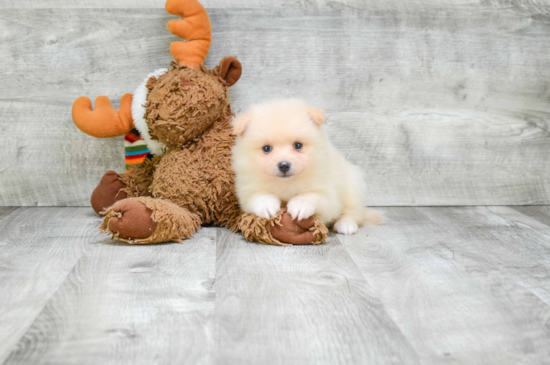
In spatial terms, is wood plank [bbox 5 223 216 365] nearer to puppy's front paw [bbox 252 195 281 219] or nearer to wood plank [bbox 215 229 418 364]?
wood plank [bbox 215 229 418 364]

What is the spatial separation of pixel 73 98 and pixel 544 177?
A: 1.89m

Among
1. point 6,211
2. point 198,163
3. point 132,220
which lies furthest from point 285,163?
point 6,211

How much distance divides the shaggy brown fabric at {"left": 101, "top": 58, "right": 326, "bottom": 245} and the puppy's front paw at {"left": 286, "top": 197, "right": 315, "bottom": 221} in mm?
22

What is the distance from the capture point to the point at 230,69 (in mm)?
1629

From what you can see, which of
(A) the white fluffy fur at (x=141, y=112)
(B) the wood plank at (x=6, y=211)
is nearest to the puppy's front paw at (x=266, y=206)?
(A) the white fluffy fur at (x=141, y=112)

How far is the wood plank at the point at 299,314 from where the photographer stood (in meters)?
0.81

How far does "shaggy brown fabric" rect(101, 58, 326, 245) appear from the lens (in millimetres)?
1393

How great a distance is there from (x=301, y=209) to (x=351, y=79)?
71 centimetres

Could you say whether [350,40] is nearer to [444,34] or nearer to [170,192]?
[444,34]

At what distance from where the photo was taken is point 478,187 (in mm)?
1982

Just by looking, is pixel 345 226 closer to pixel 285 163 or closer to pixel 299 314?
pixel 285 163

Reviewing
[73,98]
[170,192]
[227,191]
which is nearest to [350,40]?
[227,191]

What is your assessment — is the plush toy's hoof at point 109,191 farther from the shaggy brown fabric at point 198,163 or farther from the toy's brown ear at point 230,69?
the toy's brown ear at point 230,69

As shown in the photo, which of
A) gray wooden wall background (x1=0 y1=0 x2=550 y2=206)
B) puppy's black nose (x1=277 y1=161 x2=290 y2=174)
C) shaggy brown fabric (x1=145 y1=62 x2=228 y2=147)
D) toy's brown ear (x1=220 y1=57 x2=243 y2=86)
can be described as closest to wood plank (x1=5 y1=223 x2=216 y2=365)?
puppy's black nose (x1=277 y1=161 x2=290 y2=174)
